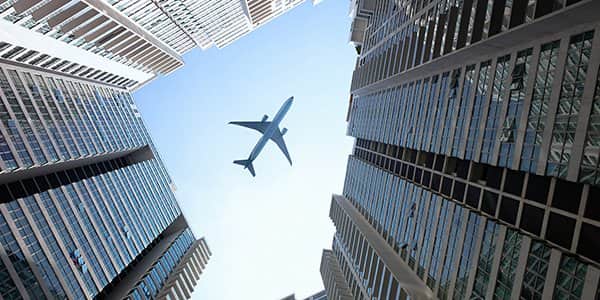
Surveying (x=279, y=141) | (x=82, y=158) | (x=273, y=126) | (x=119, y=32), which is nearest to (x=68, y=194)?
(x=82, y=158)

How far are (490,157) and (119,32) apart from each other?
87.4 meters

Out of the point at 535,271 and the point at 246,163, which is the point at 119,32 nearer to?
the point at 246,163

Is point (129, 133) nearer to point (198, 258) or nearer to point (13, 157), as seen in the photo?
point (198, 258)

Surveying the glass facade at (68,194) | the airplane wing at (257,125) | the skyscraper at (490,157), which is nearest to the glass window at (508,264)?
the skyscraper at (490,157)

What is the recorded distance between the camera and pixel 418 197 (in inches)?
2256

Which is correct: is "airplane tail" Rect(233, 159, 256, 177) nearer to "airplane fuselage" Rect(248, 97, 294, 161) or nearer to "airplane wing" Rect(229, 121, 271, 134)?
"airplane fuselage" Rect(248, 97, 294, 161)

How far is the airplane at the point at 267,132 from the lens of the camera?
103375 millimetres

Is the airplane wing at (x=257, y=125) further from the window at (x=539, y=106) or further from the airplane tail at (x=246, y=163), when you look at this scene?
the window at (x=539, y=106)

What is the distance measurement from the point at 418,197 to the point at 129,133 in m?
91.9

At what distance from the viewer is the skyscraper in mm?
27875

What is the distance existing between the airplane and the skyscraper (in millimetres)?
34114

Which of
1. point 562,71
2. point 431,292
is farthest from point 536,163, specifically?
point 431,292

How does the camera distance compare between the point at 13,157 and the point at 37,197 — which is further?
the point at 37,197

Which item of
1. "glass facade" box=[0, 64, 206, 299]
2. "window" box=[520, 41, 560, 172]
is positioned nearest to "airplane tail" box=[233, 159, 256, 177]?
"glass facade" box=[0, 64, 206, 299]
